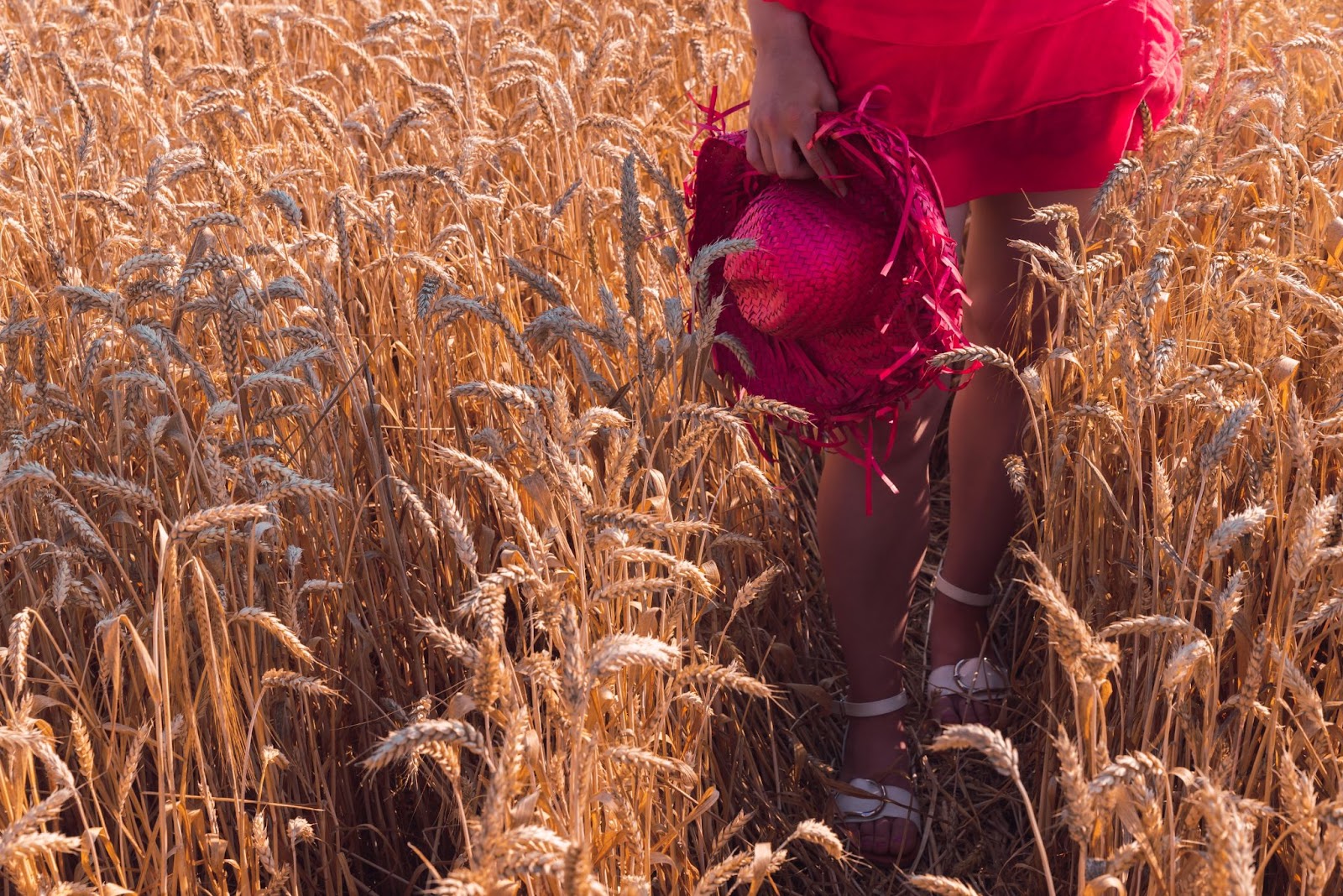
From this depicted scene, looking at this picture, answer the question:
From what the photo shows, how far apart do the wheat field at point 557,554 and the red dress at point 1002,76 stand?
0.10 meters

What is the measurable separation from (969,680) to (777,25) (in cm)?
98

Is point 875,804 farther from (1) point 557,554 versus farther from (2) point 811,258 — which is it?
(2) point 811,258

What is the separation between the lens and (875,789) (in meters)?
1.62

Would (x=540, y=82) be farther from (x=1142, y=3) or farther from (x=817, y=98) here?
(x=1142, y=3)

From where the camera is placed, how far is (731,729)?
1556mm

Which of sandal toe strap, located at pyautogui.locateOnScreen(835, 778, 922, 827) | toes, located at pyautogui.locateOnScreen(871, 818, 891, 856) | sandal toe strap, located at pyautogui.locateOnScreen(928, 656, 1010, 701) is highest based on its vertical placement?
sandal toe strap, located at pyautogui.locateOnScreen(928, 656, 1010, 701)

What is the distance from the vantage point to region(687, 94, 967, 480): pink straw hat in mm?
1271

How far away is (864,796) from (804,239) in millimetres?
769

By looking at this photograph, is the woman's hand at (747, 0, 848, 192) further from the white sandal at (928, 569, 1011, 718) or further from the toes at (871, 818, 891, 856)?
the toes at (871, 818, 891, 856)

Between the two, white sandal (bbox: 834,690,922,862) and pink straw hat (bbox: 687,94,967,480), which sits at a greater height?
pink straw hat (bbox: 687,94,967,480)

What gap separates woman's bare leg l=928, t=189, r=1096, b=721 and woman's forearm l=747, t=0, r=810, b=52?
0.36m

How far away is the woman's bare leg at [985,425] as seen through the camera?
60.1 inches

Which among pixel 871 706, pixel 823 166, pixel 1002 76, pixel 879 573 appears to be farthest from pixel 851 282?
pixel 871 706

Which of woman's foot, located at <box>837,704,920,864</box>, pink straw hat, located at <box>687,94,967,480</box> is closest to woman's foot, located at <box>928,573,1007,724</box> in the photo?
woman's foot, located at <box>837,704,920,864</box>
